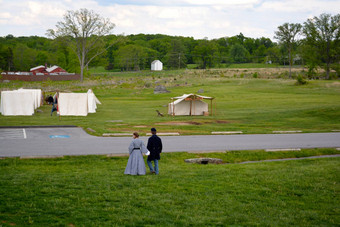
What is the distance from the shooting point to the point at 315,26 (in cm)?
8825

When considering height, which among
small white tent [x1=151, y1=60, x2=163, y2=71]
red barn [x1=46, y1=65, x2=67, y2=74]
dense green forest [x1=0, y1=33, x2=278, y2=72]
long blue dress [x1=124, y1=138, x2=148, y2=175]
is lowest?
long blue dress [x1=124, y1=138, x2=148, y2=175]

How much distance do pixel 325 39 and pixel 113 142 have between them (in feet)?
258

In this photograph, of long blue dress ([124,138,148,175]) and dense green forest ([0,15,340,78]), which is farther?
dense green forest ([0,15,340,78])

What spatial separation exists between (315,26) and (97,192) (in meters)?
87.9

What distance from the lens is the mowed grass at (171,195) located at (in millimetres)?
8578

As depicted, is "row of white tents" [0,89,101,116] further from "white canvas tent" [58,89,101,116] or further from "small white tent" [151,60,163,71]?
"small white tent" [151,60,163,71]

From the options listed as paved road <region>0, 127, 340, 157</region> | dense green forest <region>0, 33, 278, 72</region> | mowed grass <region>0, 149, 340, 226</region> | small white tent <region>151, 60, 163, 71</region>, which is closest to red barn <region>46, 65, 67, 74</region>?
dense green forest <region>0, 33, 278, 72</region>

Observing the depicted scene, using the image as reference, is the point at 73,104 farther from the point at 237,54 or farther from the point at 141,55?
the point at 237,54

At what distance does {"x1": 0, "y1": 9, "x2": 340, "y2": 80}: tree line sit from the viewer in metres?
86.8

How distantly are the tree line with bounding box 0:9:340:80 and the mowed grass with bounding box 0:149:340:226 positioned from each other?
246ft

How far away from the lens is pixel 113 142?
1995cm

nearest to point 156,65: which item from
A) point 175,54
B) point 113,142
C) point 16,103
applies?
A: point 175,54

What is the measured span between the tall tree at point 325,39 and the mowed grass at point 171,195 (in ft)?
257

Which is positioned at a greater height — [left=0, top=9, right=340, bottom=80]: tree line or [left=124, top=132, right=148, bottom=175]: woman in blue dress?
[left=0, top=9, right=340, bottom=80]: tree line
